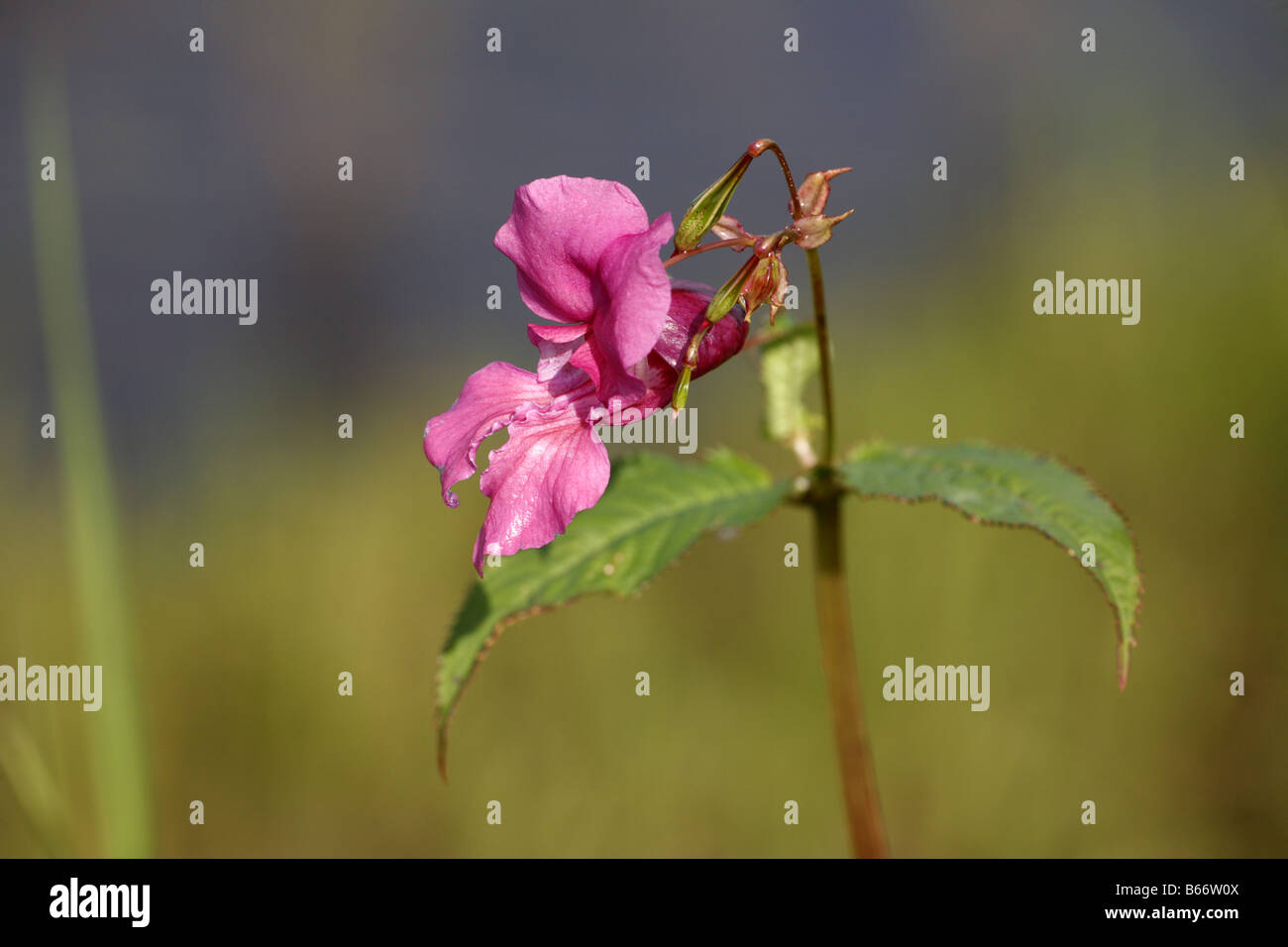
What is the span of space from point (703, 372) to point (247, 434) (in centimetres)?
329

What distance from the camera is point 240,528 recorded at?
12.1 ft

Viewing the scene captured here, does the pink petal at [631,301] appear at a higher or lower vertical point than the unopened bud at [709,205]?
lower

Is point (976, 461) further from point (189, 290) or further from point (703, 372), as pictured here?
point (189, 290)

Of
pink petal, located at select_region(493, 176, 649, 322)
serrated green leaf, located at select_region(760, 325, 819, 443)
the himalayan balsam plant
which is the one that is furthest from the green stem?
pink petal, located at select_region(493, 176, 649, 322)

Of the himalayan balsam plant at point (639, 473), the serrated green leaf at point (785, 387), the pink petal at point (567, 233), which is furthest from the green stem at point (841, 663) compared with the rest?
the pink petal at point (567, 233)

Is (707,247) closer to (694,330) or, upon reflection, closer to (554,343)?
(694,330)

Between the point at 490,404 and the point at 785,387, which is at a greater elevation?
the point at 785,387

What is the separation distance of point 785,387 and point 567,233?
71 cm

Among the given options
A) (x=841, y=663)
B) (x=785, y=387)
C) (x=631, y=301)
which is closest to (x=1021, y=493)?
(x=841, y=663)

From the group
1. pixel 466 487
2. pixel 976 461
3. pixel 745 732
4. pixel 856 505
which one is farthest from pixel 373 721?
pixel 976 461

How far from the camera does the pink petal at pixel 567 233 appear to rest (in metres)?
1.02

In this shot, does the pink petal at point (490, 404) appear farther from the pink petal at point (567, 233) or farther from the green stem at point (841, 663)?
the green stem at point (841, 663)

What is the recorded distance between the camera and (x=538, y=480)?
3.44 feet

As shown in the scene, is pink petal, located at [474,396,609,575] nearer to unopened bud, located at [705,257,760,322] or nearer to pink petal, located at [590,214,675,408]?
pink petal, located at [590,214,675,408]
